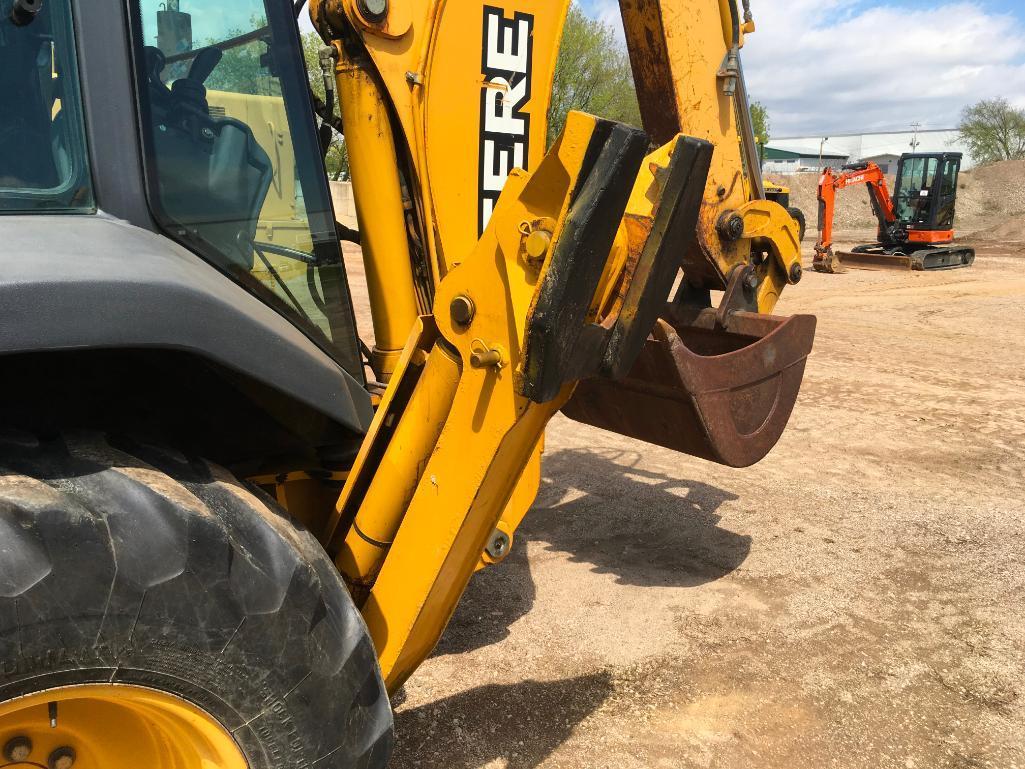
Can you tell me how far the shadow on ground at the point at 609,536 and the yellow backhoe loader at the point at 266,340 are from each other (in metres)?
1.05

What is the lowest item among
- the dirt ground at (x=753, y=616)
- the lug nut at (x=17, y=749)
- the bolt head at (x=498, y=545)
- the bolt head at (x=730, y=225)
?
the dirt ground at (x=753, y=616)

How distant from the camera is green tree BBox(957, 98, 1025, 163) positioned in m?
45.6

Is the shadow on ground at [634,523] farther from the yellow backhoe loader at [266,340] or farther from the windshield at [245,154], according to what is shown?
the windshield at [245,154]

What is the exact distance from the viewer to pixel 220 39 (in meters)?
1.95

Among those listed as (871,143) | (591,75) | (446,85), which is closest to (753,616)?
(446,85)

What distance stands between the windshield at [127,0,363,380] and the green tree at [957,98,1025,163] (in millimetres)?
51862

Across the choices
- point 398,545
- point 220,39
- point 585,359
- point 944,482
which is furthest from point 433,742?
point 944,482

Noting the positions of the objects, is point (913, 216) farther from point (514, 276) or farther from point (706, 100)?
point (514, 276)

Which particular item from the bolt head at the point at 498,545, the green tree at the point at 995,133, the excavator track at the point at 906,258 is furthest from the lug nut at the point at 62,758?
the green tree at the point at 995,133

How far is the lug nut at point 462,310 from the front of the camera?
1.78 m

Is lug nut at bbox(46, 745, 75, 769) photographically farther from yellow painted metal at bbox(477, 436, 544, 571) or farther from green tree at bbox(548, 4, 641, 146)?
green tree at bbox(548, 4, 641, 146)

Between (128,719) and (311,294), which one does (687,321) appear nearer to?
(311,294)

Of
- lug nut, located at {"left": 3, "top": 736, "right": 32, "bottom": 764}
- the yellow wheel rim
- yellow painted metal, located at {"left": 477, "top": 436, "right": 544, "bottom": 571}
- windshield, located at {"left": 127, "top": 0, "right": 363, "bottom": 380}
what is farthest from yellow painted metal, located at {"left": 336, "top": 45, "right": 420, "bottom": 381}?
lug nut, located at {"left": 3, "top": 736, "right": 32, "bottom": 764}

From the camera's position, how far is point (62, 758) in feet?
4.92
